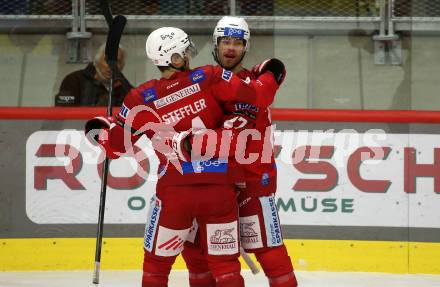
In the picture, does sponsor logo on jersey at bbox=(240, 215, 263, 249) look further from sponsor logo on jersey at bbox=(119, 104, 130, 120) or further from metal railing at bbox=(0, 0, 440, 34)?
metal railing at bbox=(0, 0, 440, 34)

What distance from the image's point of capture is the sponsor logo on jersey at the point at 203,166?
4.73 metres

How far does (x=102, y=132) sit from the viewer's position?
196 inches

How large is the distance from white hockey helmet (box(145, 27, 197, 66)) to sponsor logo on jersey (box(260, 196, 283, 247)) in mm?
880

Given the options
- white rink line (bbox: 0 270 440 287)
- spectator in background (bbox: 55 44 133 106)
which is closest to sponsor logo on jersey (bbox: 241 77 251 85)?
white rink line (bbox: 0 270 440 287)

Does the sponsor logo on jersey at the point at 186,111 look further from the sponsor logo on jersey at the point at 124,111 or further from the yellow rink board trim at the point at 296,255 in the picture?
the yellow rink board trim at the point at 296,255

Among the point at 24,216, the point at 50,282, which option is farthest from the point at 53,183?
the point at 50,282

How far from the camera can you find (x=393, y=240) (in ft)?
21.6

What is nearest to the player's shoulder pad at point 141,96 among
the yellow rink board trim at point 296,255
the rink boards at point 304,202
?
the rink boards at point 304,202

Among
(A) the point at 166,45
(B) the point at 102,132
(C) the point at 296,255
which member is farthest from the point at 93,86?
(A) the point at 166,45

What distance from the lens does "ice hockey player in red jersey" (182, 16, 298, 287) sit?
4969 millimetres

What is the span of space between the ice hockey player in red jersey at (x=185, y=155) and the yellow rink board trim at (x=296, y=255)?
6.10 feet

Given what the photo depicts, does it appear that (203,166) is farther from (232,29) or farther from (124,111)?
(232,29)

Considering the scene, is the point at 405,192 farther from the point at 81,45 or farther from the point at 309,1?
the point at 81,45

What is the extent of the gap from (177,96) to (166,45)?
0.87ft
